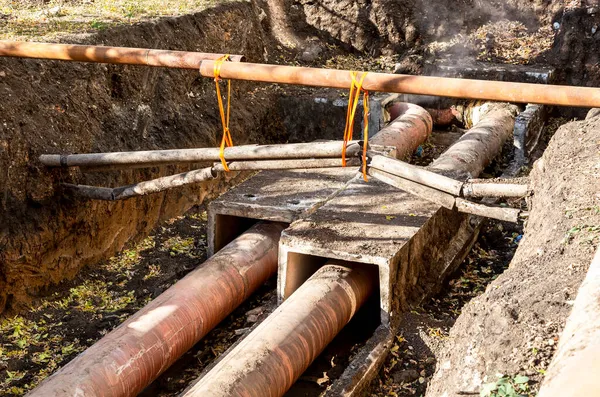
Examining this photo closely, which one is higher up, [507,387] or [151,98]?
[507,387]

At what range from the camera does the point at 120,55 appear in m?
6.45

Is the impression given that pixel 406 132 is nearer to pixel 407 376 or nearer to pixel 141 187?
pixel 141 187

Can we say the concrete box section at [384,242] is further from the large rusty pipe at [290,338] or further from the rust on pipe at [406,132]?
the rust on pipe at [406,132]

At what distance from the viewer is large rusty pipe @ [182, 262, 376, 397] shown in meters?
5.17

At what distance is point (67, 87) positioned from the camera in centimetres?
828

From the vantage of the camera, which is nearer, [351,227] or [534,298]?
[534,298]

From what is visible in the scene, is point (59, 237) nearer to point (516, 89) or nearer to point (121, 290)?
point (121, 290)

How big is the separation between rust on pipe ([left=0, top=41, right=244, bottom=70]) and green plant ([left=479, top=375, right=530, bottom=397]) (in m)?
3.94

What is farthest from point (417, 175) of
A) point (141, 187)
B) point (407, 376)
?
point (141, 187)

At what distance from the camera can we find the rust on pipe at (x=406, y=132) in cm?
963

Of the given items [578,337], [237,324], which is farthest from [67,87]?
[578,337]

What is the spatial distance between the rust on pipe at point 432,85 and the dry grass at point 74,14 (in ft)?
12.9

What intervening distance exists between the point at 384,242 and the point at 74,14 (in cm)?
634

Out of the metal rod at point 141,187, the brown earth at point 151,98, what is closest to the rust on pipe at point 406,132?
the brown earth at point 151,98
